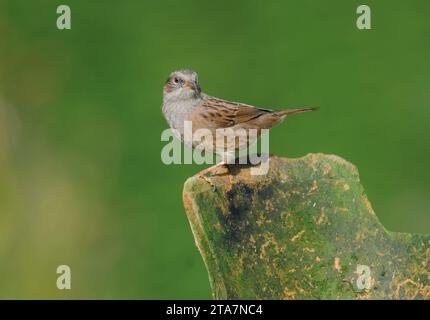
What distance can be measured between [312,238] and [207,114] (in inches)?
67.6

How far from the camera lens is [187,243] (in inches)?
267

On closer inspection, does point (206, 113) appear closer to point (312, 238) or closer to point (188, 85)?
→ point (188, 85)

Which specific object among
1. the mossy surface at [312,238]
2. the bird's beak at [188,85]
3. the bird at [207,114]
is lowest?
the mossy surface at [312,238]

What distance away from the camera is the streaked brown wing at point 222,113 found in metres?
5.40

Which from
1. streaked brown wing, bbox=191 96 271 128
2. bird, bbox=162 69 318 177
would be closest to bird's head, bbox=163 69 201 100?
bird, bbox=162 69 318 177

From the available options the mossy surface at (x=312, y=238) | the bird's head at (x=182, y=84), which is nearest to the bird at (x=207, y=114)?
the bird's head at (x=182, y=84)

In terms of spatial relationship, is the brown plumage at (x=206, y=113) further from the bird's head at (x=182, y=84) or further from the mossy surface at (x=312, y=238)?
the mossy surface at (x=312, y=238)

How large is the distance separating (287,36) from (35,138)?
2331mm

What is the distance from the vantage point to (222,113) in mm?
5492

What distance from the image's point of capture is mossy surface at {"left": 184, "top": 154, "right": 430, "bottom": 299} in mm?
3764

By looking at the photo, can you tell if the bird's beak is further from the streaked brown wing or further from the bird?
the streaked brown wing

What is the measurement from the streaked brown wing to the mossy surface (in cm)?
143

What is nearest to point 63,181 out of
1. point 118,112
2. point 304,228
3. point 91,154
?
point 91,154

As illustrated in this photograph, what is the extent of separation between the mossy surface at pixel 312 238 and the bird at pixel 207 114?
134 centimetres
